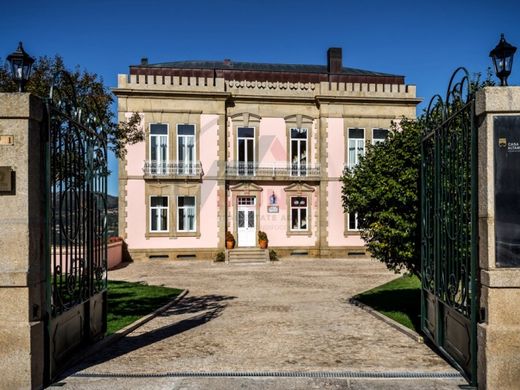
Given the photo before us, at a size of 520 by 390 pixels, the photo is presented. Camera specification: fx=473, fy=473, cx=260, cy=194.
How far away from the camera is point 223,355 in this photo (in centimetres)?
730

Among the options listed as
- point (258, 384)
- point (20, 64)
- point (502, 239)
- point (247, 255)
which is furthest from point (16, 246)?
point (247, 255)

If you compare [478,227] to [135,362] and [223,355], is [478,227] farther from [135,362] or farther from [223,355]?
[135,362]

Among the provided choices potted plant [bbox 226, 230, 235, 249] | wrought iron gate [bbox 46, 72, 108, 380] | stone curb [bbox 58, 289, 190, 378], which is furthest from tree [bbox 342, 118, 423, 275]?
potted plant [bbox 226, 230, 235, 249]

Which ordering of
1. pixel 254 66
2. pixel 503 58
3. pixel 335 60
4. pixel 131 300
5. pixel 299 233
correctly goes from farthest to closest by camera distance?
pixel 254 66 → pixel 335 60 → pixel 299 233 → pixel 131 300 → pixel 503 58

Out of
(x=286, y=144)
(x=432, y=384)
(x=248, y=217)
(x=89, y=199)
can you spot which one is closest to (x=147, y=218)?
(x=248, y=217)

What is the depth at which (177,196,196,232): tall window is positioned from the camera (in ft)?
82.9

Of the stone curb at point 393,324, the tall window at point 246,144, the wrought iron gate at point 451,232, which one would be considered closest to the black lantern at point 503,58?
the wrought iron gate at point 451,232

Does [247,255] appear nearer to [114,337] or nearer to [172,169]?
[172,169]

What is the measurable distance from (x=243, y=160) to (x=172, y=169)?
3.92m

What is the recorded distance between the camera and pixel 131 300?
42.3ft

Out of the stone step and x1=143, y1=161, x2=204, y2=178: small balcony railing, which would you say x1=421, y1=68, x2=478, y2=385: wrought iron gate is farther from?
x1=143, y1=161, x2=204, y2=178: small balcony railing

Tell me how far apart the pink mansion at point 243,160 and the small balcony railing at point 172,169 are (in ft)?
0.17

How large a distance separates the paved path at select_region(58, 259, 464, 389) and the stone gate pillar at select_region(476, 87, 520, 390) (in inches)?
30.3

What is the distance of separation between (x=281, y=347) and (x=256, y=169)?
1855cm
